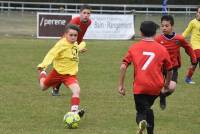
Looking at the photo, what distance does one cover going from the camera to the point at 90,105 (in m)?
11.4

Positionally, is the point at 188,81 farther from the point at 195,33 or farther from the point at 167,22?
the point at 167,22

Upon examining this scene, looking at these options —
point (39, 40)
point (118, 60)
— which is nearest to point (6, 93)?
point (118, 60)

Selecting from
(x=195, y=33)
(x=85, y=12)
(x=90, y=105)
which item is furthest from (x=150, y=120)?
(x=195, y=33)

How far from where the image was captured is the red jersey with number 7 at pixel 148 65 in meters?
7.91

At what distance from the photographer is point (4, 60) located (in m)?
19.0

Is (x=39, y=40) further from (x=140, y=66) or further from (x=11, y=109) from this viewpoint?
(x=140, y=66)

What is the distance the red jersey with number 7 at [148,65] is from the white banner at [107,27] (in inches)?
839

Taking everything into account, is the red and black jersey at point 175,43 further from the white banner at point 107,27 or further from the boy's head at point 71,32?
the white banner at point 107,27

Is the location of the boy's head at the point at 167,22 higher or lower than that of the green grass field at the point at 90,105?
higher

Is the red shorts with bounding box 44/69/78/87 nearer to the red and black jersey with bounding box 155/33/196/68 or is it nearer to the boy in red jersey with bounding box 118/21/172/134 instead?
the red and black jersey with bounding box 155/33/196/68

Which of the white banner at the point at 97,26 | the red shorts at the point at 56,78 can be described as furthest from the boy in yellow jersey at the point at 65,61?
the white banner at the point at 97,26

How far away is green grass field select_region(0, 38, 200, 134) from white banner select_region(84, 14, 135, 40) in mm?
10480

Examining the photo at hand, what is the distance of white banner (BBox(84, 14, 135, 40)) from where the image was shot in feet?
96.2

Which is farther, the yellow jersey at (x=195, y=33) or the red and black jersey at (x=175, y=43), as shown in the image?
the yellow jersey at (x=195, y=33)
